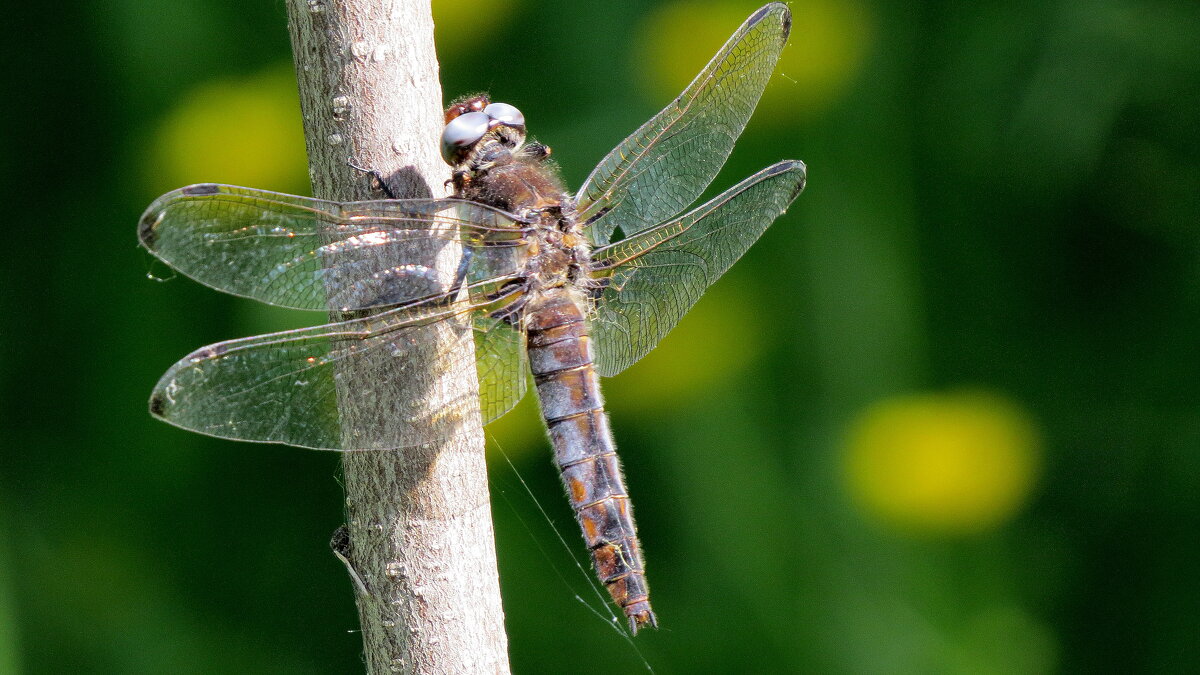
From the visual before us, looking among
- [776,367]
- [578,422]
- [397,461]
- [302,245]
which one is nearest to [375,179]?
[302,245]

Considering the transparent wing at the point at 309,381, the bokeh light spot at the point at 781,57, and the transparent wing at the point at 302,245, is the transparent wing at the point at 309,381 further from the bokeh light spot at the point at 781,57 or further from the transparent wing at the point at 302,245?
the bokeh light spot at the point at 781,57

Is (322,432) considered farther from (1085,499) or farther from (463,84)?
(1085,499)

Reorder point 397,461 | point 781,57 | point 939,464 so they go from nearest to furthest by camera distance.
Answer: point 397,461
point 939,464
point 781,57

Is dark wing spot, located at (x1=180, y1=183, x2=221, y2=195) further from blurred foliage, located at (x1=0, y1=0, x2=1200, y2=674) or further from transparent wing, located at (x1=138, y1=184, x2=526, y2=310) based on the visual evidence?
blurred foliage, located at (x1=0, y1=0, x2=1200, y2=674)

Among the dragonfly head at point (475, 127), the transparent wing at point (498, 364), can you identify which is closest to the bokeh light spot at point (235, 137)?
the dragonfly head at point (475, 127)

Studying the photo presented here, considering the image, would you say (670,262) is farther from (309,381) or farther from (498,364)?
(309,381)

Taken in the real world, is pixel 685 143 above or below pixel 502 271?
above
